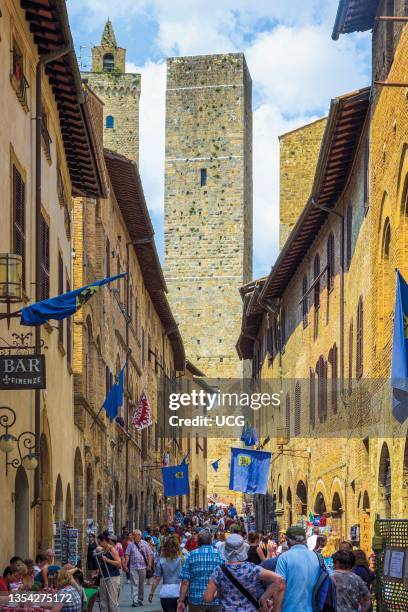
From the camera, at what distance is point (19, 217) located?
56.4 ft

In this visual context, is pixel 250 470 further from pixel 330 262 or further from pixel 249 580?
pixel 249 580

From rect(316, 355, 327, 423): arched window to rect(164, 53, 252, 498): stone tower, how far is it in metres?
44.4

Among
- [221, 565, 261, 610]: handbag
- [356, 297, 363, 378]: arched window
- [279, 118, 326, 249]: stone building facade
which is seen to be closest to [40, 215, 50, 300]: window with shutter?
[356, 297, 363, 378]: arched window

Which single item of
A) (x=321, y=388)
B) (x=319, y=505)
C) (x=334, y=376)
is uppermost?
(x=334, y=376)

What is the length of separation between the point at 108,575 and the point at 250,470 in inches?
483

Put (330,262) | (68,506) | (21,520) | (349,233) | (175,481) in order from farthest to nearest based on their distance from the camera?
(175,481) < (330,262) < (349,233) < (68,506) < (21,520)

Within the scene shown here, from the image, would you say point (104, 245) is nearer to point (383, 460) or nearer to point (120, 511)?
point (120, 511)

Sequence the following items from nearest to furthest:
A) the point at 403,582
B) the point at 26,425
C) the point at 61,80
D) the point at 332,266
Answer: the point at 403,582, the point at 26,425, the point at 61,80, the point at 332,266

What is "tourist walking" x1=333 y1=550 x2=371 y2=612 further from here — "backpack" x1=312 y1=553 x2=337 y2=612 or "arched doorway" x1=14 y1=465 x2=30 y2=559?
"arched doorway" x1=14 y1=465 x2=30 y2=559

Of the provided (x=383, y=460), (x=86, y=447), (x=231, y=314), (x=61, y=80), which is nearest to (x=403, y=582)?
(x=383, y=460)

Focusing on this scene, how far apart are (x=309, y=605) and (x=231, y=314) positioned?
65.7 meters

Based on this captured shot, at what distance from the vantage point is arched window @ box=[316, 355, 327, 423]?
101 ft

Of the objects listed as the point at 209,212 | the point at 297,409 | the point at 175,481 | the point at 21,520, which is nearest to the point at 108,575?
the point at 21,520

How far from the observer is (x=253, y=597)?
10.6m
